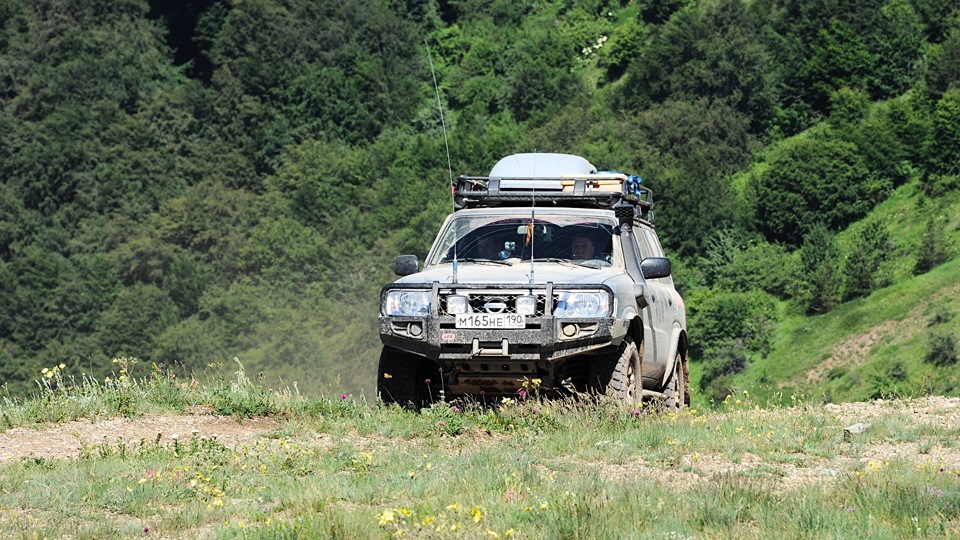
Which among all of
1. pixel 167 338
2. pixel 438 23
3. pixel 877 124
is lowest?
pixel 167 338

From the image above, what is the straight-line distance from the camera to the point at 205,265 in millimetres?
92812

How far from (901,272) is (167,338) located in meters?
39.0

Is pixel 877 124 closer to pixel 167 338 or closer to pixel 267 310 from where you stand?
pixel 267 310

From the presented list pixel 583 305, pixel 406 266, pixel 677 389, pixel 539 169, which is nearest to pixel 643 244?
pixel 539 169

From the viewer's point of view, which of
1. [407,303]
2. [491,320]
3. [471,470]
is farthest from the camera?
[407,303]

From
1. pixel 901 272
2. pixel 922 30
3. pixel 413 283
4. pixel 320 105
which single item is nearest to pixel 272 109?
pixel 320 105

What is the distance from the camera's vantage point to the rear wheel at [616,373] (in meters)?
12.0

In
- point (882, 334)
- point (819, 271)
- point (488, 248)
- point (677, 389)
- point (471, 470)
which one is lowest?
point (882, 334)

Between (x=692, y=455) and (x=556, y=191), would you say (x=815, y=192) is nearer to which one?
(x=556, y=191)

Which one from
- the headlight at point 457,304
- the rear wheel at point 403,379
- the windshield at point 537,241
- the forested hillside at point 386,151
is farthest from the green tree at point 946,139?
the headlight at point 457,304

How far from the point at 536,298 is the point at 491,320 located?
0.37 m

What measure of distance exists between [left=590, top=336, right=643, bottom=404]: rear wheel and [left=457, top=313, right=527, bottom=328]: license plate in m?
0.94

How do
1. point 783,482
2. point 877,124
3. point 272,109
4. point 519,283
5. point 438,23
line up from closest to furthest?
point 783,482 < point 519,283 < point 877,124 < point 272,109 < point 438,23

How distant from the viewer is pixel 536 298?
455 inches
